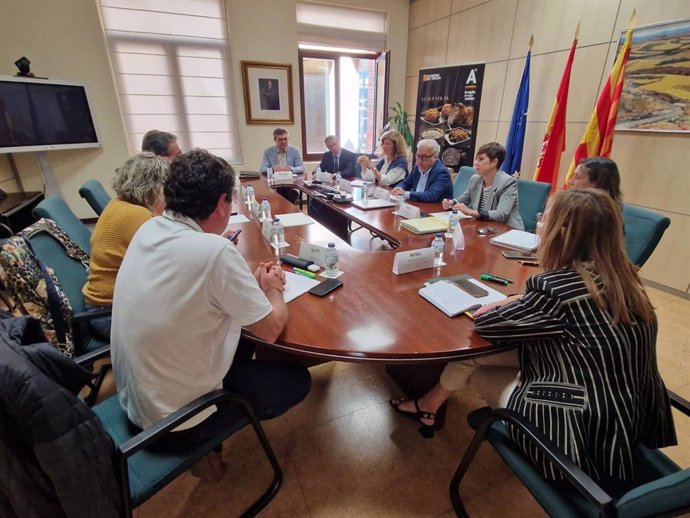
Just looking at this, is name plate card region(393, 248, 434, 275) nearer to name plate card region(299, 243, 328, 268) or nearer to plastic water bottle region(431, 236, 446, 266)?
plastic water bottle region(431, 236, 446, 266)

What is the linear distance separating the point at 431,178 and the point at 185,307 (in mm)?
2467

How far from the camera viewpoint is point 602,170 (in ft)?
6.43

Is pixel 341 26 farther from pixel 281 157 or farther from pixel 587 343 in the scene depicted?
pixel 587 343

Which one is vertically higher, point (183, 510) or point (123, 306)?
point (123, 306)

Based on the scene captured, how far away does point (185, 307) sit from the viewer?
891 mm

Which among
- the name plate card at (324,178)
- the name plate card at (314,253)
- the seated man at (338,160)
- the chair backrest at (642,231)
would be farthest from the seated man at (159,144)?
the chair backrest at (642,231)

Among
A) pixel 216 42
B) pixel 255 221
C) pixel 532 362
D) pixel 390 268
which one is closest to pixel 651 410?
pixel 532 362

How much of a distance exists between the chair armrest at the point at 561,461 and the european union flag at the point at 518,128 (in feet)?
11.7

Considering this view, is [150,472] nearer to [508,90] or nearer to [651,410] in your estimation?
[651,410]

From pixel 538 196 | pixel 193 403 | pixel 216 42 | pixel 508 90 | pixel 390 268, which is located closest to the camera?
pixel 193 403

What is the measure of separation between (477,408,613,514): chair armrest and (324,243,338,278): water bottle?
0.79 metres

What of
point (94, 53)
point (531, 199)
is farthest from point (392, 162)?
point (94, 53)

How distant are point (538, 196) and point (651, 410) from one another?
182cm

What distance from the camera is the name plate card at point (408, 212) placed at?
2.33 meters
